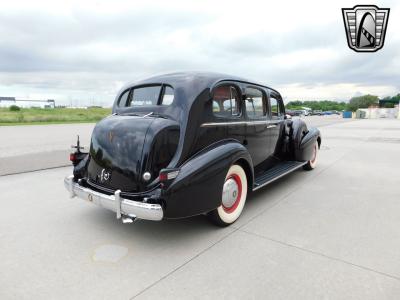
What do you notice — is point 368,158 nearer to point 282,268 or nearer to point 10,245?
point 282,268

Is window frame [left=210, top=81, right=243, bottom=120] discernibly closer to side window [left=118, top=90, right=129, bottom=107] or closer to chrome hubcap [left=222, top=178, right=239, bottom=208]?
chrome hubcap [left=222, top=178, right=239, bottom=208]

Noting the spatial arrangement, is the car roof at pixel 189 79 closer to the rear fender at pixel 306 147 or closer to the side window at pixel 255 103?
the side window at pixel 255 103

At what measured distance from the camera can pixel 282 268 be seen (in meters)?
2.54

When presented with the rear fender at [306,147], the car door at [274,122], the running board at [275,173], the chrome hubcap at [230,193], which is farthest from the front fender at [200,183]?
the rear fender at [306,147]

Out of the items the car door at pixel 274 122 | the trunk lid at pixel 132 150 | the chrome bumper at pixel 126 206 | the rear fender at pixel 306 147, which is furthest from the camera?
the rear fender at pixel 306 147

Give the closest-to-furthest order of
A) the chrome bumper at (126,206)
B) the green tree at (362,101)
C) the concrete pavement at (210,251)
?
the concrete pavement at (210,251) → the chrome bumper at (126,206) → the green tree at (362,101)

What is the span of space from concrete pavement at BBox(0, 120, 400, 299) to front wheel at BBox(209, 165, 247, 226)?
134 mm

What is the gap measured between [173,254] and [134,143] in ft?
4.06

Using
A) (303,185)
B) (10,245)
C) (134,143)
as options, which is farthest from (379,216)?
(10,245)

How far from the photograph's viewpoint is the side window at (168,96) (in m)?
3.47

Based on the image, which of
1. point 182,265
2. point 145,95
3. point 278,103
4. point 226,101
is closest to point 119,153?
point 145,95

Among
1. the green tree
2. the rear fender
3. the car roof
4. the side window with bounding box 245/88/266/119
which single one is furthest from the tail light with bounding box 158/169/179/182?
the green tree

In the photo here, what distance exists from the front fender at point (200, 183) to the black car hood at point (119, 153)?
45cm

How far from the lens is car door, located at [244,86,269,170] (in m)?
4.10
